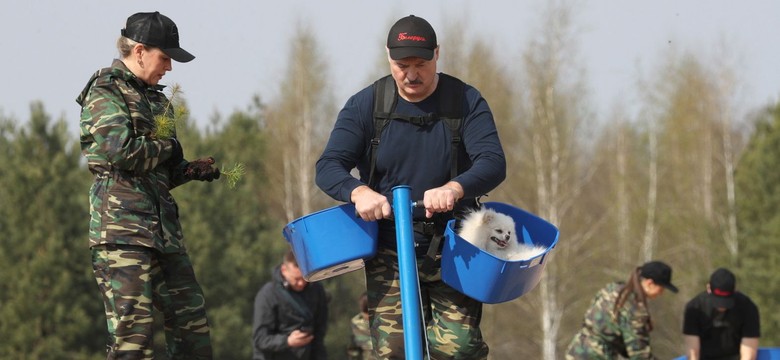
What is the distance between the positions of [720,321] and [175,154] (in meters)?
6.97

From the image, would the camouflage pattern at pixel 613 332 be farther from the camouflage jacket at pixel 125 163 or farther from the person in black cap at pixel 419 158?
the camouflage jacket at pixel 125 163

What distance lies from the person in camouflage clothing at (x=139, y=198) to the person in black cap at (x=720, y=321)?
6.52 metres

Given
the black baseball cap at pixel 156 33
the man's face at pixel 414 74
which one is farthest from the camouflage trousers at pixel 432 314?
the black baseball cap at pixel 156 33

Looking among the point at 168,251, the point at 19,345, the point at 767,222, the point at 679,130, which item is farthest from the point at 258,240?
the point at 168,251

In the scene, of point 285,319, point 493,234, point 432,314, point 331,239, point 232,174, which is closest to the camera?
point 331,239

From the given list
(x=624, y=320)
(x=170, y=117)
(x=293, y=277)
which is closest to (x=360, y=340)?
(x=293, y=277)

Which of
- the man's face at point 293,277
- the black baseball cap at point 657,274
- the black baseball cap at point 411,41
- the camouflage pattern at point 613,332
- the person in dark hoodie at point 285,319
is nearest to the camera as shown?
the black baseball cap at point 411,41

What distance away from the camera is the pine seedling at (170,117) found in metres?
5.88

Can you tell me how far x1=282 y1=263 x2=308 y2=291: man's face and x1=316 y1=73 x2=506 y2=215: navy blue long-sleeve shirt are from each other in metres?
5.18

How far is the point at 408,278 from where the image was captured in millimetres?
4922

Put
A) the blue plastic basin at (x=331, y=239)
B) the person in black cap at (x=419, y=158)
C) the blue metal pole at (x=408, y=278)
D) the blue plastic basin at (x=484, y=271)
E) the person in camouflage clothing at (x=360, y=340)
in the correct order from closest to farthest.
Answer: the blue metal pole at (x=408, y=278) < the blue plastic basin at (x=484, y=271) < the blue plastic basin at (x=331, y=239) < the person in black cap at (x=419, y=158) < the person in camouflage clothing at (x=360, y=340)

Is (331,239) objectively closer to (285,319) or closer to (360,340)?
(285,319)

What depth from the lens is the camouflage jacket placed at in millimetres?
5723

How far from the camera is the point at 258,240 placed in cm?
3012
